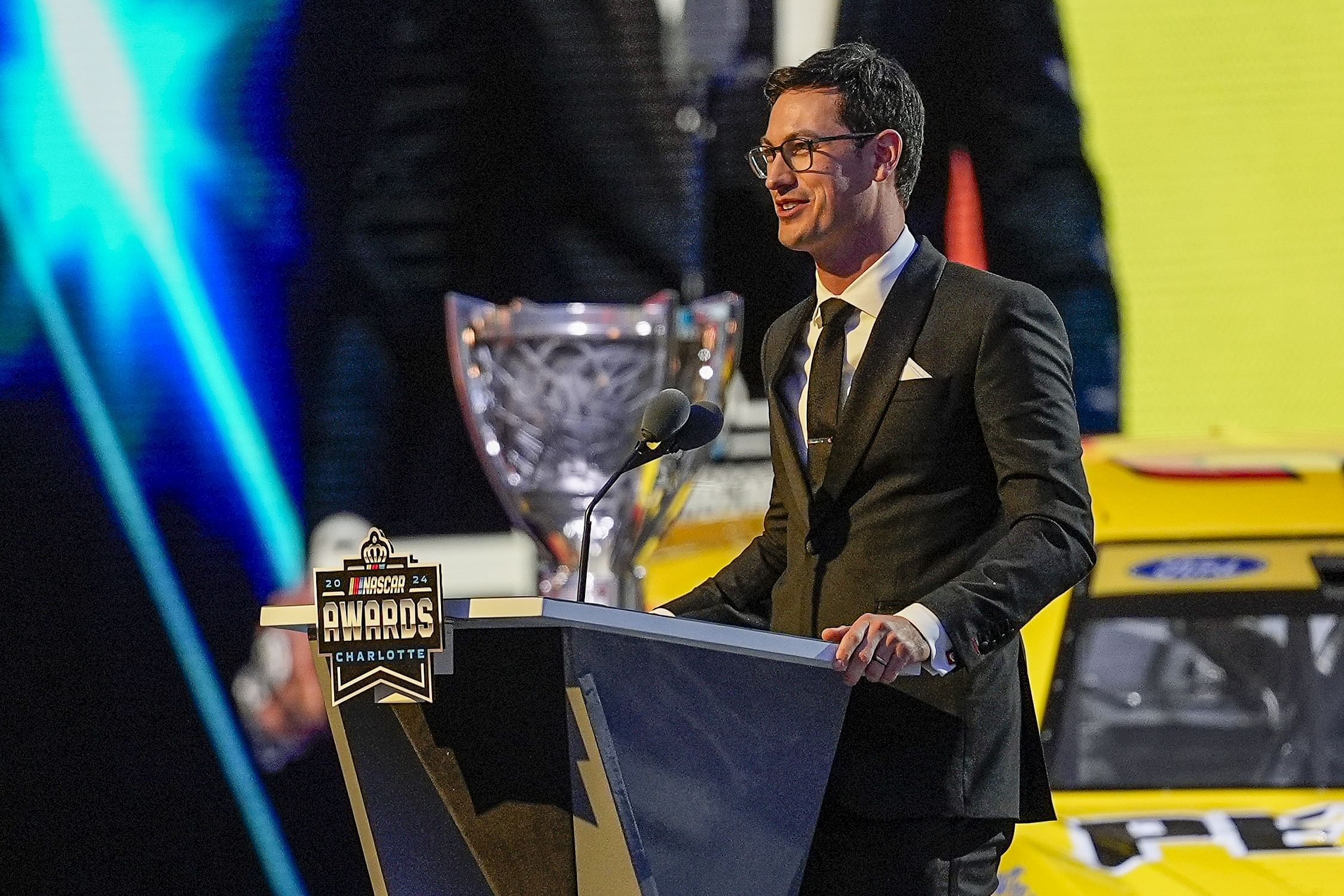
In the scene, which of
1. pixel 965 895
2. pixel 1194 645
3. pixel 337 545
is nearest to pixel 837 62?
pixel 965 895

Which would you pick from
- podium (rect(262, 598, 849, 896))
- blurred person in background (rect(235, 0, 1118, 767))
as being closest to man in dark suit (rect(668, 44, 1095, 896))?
podium (rect(262, 598, 849, 896))

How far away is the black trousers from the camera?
1.73m

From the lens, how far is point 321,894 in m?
4.11

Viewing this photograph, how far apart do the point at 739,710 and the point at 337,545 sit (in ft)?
8.67

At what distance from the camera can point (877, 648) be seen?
5.05 ft

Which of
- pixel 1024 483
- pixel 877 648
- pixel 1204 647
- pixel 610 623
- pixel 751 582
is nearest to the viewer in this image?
pixel 610 623

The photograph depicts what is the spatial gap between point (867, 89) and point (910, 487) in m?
0.46

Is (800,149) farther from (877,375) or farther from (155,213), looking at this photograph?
(155,213)

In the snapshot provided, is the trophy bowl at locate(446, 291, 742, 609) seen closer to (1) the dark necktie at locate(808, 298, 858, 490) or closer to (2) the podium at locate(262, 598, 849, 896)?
(1) the dark necktie at locate(808, 298, 858, 490)

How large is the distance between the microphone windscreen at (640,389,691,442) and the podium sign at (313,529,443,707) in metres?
0.40

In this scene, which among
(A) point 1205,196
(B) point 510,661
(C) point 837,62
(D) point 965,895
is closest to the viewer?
(B) point 510,661

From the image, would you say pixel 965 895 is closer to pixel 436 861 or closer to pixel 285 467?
pixel 436 861

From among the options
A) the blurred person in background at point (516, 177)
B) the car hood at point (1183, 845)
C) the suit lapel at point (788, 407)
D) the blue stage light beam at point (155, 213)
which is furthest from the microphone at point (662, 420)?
the blue stage light beam at point (155, 213)

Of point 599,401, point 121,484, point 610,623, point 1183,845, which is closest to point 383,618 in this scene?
point 610,623
